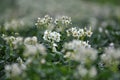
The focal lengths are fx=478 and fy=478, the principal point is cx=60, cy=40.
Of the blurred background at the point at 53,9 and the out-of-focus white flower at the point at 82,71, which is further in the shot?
the blurred background at the point at 53,9

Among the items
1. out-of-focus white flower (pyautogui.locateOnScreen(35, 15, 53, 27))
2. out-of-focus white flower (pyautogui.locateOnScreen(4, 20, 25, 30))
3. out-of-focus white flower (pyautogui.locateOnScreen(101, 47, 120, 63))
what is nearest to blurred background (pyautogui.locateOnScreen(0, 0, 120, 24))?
out-of-focus white flower (pyautogui.locateOnScreen(4, 20, 25, 30))

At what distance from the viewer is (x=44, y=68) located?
355cm

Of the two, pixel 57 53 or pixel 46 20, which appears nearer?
pixel 57 53

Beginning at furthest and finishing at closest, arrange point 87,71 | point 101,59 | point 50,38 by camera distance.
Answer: point 50,38, point 101,59, point 87,71

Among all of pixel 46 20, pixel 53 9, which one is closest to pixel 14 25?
pixel 46 20

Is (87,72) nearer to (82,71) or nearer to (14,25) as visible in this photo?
(82,71)

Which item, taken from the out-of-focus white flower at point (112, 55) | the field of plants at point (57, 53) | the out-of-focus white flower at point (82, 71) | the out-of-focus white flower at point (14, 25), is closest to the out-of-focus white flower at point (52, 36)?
the field of plants at point (57, 53)

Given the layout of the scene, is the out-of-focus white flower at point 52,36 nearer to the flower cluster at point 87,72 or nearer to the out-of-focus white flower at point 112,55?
the out-of-focus white flower at point 112,55

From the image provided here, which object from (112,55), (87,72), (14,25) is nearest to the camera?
(87,72)

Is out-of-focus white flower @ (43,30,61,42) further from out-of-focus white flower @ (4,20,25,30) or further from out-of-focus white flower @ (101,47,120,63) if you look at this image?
out-of-focus white flower @ (4,20,25,30)

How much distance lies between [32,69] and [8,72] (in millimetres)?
261

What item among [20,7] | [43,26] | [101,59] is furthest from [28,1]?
[101,59]

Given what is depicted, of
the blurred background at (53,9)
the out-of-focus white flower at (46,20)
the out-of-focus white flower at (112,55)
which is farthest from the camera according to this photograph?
the blurred background at (53,9)

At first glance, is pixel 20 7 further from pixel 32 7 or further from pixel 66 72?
pixel 66 72
